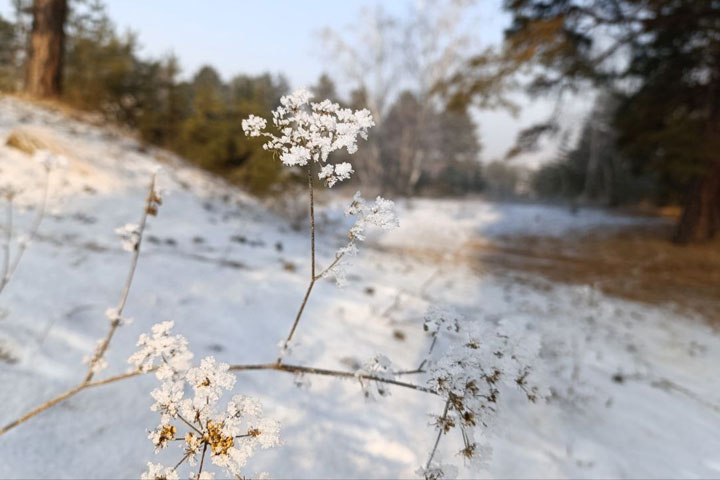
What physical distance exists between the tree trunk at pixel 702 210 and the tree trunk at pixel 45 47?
1383cm

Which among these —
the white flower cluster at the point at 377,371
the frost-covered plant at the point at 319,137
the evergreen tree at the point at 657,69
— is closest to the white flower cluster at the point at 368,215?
the frost-covered plant at the point at 319,137

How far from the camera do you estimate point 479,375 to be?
74 cm

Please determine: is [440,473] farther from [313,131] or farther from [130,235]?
[130,235]

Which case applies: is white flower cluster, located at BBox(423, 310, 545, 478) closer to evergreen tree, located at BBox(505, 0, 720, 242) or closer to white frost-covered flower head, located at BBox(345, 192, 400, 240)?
white frost-covered flower head, located at BBox(345, 192, 400, 240)

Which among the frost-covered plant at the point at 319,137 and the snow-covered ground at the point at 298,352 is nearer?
the frost-covered plant at the point at 319,137

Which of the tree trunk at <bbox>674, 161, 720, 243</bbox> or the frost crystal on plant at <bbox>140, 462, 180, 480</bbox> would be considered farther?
the tree trunk at <bbox>674, 161, 720, 243</bbox>

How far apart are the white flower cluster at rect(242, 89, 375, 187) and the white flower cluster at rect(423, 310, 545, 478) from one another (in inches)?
A: 18.4

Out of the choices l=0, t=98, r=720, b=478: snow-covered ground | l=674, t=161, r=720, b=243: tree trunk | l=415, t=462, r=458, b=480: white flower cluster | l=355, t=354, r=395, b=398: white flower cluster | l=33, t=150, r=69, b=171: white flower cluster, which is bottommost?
l=0, t=98, r=720, b=478: snow-covered ground

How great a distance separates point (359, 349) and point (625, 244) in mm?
8661

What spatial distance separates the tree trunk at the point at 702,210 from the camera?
292 inches

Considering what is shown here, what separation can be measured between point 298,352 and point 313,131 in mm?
798

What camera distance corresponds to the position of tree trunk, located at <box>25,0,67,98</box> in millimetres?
6785

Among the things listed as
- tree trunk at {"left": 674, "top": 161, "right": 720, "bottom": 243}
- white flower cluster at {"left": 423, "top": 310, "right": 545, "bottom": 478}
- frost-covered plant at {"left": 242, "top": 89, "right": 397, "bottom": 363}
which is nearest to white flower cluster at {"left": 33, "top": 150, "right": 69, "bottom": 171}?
frost-covered plant at {"left": 242, "top": 89, "right": 397, "bottom": 363}

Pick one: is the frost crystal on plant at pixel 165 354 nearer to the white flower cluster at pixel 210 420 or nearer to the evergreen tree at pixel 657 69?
the white flower cluster at pixel 210 420
